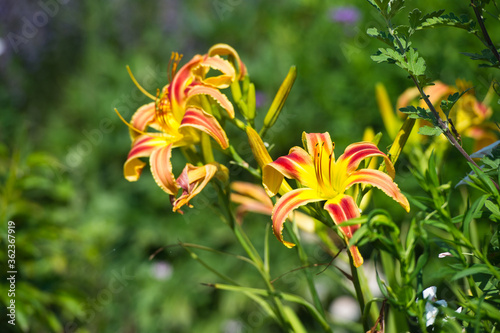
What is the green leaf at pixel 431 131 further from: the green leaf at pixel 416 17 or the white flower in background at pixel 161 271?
the white flower in background at pixel 161 271

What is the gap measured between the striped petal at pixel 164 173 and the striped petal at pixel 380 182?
0.90ft

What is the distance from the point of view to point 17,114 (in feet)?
11.1

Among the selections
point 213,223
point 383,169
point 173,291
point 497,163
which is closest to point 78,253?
point 173,291

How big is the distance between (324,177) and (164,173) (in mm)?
259

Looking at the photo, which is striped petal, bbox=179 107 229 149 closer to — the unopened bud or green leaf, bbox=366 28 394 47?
the unopened bud

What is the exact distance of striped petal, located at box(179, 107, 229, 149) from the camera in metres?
0.69

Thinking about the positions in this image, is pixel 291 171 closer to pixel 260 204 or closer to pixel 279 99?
pixel 279 99

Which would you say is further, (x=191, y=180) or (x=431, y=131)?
(x=191, y=180)

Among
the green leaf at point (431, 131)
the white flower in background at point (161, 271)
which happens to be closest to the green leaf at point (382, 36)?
the green leaf at point (431, 131)

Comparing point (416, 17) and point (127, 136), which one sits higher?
point (416, 17)

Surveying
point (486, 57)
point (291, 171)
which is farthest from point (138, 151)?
point (486, 57)

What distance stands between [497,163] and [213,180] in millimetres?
412

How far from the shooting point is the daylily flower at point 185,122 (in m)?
0.70

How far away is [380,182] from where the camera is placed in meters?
0.58
